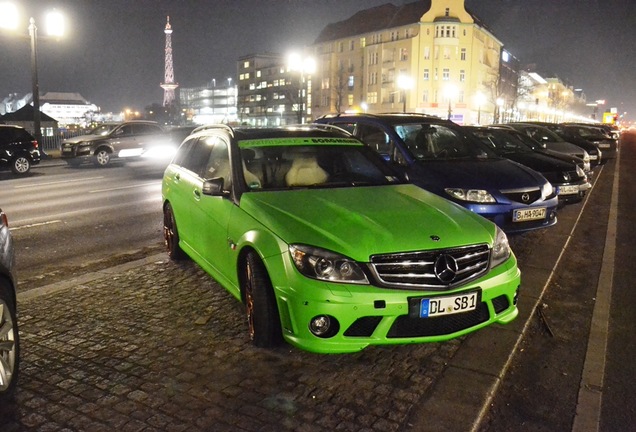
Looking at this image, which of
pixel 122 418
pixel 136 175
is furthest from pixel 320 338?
pixel 136 175

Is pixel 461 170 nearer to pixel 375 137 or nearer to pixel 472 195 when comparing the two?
pixel 472 195

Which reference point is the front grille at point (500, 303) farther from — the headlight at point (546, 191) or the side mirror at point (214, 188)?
the headlight at point (546, 191)

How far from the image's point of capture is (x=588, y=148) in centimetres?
2030

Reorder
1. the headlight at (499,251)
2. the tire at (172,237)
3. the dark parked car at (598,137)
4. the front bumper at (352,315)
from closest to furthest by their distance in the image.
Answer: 1. the front bumper at (352,315)
2. the headlight at (499,251)
3. the tire at (172,237)
4. the dark parked car at (598,137)

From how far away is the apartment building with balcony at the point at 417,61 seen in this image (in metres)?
75.6

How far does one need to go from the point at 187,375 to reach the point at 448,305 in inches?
73.6

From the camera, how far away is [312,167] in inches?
205

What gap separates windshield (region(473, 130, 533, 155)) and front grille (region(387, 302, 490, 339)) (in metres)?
8.02

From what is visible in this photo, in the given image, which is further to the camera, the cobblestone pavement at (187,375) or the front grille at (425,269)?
the front grille at (425,269)

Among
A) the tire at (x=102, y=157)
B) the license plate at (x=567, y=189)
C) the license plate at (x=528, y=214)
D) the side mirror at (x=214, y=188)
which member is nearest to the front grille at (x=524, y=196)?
the license plate at (x=528, y=214)

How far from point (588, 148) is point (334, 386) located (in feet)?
64.8

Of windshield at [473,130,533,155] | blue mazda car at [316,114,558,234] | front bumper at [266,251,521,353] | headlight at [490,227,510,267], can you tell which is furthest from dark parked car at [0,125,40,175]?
headlight at [490,227,510,267]

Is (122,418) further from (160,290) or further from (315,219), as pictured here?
(160,290)

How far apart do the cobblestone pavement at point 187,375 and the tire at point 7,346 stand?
0.12m
